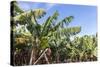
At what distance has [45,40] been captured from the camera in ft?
7.38

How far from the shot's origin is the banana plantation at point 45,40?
214 cm

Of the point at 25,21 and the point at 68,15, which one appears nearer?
the point at 25,21

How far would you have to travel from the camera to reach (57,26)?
2297mm

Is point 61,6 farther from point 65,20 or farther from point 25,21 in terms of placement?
point 25,21

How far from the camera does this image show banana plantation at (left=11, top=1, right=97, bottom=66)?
7.02 ft

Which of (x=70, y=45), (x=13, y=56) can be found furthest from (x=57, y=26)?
(x=13, y=56)

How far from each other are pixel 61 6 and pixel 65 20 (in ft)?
0.51

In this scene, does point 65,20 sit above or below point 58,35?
above

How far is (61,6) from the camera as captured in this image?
7.60 ft

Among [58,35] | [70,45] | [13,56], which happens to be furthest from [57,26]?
[13,56]
